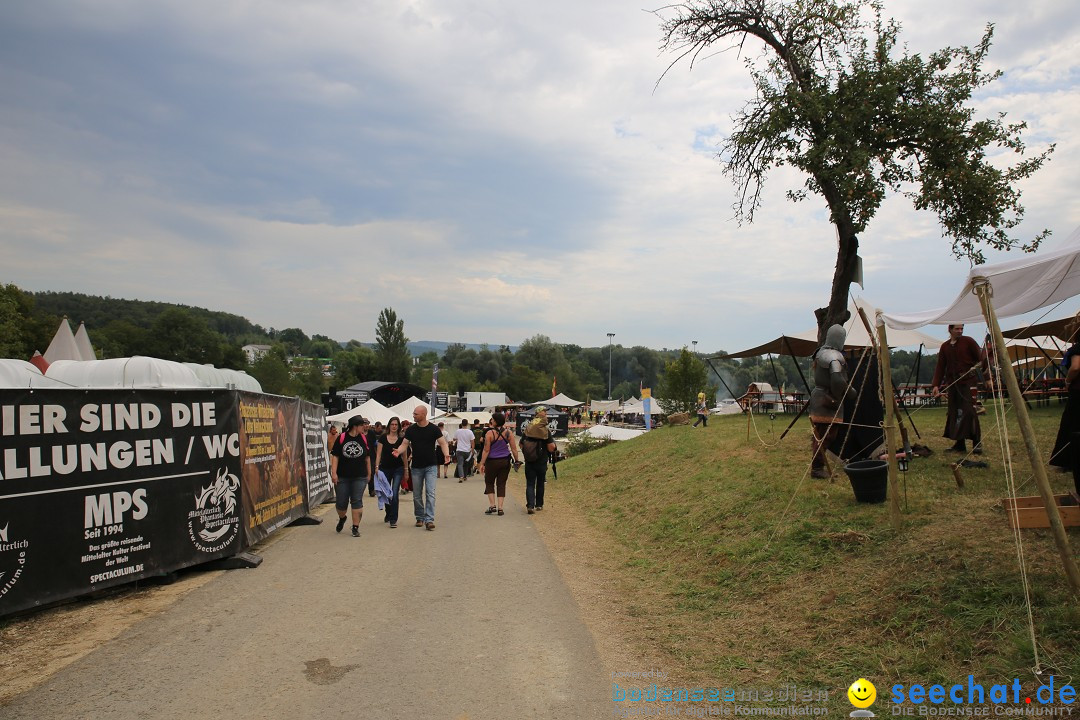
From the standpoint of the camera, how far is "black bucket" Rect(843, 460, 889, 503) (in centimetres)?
754

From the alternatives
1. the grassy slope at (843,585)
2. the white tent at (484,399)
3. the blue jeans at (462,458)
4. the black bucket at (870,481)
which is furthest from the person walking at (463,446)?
the white tent at (484,399)

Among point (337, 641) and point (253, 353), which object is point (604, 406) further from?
point (253, 353)

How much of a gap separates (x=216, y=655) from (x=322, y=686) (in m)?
1.16

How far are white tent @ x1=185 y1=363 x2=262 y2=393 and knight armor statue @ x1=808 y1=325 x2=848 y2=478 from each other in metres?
10.7

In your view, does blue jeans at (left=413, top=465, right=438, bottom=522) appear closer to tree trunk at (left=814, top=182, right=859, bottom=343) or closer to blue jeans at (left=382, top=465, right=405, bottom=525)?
blue jeans at (left=382, top=465, right=405, bottom=525)

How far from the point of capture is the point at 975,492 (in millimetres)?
7465

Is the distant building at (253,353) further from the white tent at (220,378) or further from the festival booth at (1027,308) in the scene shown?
the festival booth at (1027,308)

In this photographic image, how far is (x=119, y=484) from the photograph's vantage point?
6844mm

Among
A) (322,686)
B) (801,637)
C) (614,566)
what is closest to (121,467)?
(322,686)

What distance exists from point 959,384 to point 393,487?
8.75m

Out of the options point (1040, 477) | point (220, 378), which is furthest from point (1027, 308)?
point (220, 378)

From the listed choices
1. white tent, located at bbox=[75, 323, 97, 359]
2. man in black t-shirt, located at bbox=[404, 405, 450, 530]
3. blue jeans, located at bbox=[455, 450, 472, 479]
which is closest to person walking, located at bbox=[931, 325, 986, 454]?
Result: man in black t-shirt, located at bbox=[404, 405, 450, 530]

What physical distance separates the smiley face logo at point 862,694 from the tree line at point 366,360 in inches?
1155

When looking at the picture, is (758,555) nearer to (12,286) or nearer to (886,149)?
(886,149)
